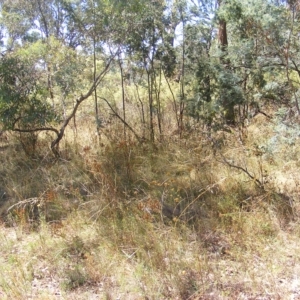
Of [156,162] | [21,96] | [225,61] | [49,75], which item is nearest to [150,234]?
[156,162]

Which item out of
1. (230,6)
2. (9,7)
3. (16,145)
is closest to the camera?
(230,6)

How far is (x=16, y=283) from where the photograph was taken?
2.62 m

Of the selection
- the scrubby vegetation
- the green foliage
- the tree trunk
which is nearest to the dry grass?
the scrubby vegetation

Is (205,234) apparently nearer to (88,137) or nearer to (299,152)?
(299,152)

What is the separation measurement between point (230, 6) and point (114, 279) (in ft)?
13.8

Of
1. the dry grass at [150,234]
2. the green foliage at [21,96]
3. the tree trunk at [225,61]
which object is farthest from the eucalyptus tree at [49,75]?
the tree trunk at [225,61]

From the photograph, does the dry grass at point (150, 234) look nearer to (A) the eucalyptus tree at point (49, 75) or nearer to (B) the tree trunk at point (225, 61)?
(A) the eucalyptus tree at point (49, 75)

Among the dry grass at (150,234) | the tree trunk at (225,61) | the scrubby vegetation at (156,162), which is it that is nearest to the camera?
the dry grass at (150,234)

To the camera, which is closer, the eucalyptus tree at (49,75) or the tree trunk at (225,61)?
the eucalyptus tree at (49,75)

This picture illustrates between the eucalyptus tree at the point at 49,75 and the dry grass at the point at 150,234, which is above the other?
the eucalyptus tree at the point at 49,75

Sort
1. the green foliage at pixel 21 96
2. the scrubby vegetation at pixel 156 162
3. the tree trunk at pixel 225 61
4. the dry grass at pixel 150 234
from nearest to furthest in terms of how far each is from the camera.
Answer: the dry grass at pixel 150 234 < the scrubby vegetation at pixel 156 162 < the green foliage at pixel 21 96 < the tree trunk at pixel 225 61

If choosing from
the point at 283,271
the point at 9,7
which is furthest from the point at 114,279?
the point at 9,7

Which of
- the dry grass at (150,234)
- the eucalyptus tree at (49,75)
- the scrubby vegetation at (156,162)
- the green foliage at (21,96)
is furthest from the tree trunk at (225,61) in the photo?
the green foliage at (21,96)

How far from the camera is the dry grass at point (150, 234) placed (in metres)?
2.57
